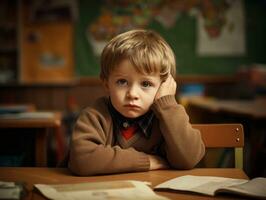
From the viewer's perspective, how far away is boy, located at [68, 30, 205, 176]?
4.05 ft

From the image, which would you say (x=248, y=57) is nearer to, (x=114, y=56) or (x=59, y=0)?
(x=59, y=0)

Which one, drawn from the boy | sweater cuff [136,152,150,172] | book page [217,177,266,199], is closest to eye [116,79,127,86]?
the boy

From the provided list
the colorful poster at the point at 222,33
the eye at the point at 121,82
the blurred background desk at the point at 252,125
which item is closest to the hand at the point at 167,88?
the eye at the point at 121,82

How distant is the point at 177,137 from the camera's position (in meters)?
1.28

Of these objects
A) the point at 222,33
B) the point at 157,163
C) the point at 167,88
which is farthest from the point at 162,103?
the point at 222,33

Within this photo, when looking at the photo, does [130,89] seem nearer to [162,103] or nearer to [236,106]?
[162,103]

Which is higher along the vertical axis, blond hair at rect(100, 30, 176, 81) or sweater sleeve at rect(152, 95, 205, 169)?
blond hair at rect(100, 30, 176, 81)

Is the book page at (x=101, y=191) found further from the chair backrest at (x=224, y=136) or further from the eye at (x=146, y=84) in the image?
the chair backrest at (x=224, y=136)

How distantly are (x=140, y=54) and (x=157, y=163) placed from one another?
31cm

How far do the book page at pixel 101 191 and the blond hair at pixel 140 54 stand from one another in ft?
1.20

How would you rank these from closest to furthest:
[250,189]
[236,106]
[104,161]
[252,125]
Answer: [250,189] < [104,161] < [252,125] < [236,106]

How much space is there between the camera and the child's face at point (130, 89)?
4.21ft

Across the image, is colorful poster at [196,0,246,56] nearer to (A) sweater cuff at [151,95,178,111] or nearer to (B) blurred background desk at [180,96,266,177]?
(B) blurred background desk at [180,96,266,177]

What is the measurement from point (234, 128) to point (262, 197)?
20.7 inches
